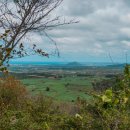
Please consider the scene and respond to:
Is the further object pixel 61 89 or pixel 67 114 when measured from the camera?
pixel 61 89

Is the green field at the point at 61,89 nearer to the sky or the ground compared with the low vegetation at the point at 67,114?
nearer to the ground

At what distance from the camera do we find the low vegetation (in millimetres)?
6633

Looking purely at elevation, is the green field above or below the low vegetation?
below

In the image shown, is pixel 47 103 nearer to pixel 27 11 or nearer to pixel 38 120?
pixel 38 120

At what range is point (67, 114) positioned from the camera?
1440 centimetres

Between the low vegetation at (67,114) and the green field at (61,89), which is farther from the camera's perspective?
the green field at (61,89)

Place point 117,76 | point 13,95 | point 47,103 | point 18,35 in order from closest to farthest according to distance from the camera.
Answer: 1. point 117,76
2. point 18,35
3. point 47,103
4. point 13,95

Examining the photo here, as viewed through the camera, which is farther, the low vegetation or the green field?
the green field

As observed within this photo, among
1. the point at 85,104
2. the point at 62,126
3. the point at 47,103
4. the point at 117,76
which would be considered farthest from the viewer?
the point at 47,103

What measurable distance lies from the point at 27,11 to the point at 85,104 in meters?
4.23

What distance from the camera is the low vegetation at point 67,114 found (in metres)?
6.63

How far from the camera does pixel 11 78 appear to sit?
16.8 metres

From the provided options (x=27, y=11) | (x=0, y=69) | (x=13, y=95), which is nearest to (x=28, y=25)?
(x=27, y=11)

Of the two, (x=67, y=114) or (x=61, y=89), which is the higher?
(x=67, y=114)
